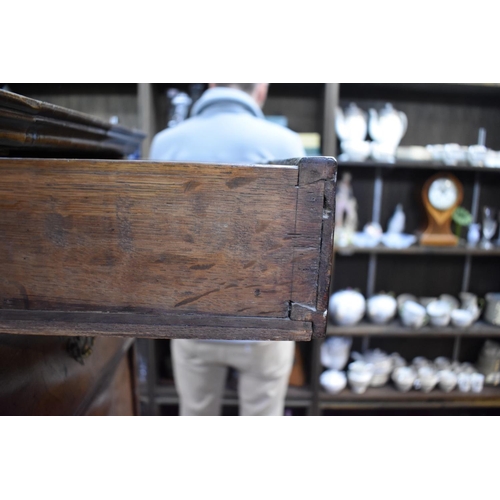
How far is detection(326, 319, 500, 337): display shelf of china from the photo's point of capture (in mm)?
1970

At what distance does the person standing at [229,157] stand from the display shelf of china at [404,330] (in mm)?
593

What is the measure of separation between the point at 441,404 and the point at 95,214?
2110mm

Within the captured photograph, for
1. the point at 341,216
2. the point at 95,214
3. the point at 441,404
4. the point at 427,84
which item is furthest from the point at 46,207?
the point at 441,404

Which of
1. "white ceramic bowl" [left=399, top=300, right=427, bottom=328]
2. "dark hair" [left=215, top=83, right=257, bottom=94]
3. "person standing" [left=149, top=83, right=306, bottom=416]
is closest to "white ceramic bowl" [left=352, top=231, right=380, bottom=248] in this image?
"white ceramic bowl" [left=399, top=300, right=427, bottom=328]

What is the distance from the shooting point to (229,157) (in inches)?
47.9

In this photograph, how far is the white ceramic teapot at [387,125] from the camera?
1.93 metres

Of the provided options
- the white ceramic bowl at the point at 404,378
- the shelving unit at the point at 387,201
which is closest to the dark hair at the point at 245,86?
the shelving unit at the point at 387,201

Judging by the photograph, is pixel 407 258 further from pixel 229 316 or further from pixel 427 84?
pixel 229 316

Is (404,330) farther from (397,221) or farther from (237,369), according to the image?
(237,369)

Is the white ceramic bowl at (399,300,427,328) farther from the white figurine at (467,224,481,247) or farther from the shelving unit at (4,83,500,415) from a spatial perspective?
the white figurine at (467,224,481,247)

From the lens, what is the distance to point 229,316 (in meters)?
0.53

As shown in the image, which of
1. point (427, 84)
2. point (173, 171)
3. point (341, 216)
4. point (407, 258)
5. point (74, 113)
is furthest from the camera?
point (407, 258)

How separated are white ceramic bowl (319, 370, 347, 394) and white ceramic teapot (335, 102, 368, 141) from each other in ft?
3.71

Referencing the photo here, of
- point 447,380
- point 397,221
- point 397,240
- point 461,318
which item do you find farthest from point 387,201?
point 447,380
